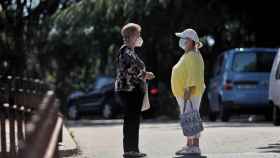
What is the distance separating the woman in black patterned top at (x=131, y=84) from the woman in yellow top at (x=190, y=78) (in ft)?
1.54

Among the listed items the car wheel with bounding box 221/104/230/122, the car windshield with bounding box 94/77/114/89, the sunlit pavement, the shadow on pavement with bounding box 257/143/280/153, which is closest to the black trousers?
the sunlit pavement

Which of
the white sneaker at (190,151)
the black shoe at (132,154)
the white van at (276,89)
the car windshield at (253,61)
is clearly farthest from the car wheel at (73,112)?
the black shoe at (132,154)

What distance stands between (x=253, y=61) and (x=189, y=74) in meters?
9.98

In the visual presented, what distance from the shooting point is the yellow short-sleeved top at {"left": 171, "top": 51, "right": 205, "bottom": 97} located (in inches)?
390

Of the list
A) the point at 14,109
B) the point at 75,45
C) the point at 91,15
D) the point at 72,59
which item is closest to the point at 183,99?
the point at 14,109

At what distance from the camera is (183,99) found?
1000cm

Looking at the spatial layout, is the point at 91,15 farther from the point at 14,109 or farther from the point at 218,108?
the point at 14,109

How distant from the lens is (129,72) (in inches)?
381

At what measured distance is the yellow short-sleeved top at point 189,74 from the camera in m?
9.91

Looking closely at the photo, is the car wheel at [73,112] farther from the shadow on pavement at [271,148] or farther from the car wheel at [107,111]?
the shadow on pavement at [271,148]

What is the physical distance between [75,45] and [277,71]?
55.3ft

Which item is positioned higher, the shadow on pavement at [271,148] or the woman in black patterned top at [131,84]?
the woman in black patterned top at [131,84]

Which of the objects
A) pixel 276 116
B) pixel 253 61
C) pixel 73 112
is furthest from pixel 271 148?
pixel 73 112

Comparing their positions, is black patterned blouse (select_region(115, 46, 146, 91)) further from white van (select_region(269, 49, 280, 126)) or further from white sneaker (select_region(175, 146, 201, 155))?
white van (select_region(269, 49, 280, 126))
